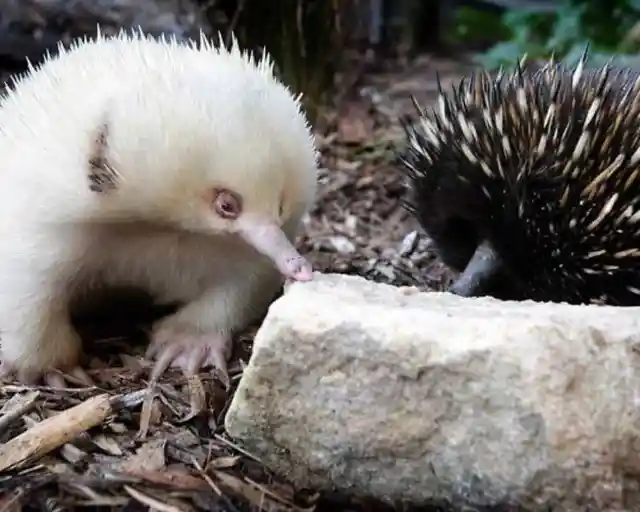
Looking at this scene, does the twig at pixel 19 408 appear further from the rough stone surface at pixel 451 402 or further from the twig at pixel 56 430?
the rough stone surface at pixel 451 402

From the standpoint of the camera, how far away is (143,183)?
72.3 inches

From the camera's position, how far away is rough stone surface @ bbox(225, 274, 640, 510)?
1495mm

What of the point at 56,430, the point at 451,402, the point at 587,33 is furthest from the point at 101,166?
the point at 587,33

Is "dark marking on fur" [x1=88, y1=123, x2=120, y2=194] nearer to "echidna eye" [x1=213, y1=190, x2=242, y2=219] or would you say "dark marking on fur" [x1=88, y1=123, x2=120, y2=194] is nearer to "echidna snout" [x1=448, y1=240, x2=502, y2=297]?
"echidna eye" [x1=213, y1=190, x2=242, y2=219]

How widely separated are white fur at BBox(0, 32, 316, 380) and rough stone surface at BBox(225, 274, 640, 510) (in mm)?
340

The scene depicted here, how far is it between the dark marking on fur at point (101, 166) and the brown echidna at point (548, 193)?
3.01 feet

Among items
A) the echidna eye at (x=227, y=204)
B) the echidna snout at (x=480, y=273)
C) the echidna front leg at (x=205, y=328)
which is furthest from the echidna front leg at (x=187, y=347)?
the echidna snout at (x=480, y=273)

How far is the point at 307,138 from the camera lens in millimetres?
2117

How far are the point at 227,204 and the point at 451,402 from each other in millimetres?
565

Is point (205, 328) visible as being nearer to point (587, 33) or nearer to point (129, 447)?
point (129, 447)

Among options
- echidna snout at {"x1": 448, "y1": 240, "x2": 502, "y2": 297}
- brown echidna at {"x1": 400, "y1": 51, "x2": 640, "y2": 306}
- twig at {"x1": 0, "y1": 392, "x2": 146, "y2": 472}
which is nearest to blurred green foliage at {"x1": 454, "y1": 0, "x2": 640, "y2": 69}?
brown echidna at {"x1": 400, "y1": 51, "x2": 640, "y2": 306}

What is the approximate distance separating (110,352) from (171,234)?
41cm

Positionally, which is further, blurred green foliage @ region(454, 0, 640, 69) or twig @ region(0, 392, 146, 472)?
blurred green foliage @ region(454, 0, 640, 69)

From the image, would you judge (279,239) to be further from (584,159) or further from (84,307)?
(584,159)
